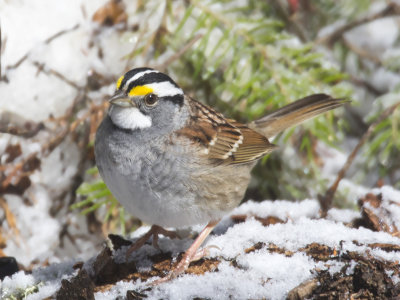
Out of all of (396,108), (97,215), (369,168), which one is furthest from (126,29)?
(369,168)

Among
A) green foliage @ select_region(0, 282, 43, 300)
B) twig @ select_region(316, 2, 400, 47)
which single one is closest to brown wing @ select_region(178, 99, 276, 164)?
green foliage @ select_region(0, 282, 43, 300)

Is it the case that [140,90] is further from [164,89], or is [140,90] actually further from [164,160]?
[164,160]

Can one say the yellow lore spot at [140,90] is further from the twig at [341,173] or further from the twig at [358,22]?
the twig at [358,22]

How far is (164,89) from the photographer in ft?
9.95

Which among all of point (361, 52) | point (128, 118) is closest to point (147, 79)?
point (128, 118)

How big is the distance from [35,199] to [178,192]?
1.41 m

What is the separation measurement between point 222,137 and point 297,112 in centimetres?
65

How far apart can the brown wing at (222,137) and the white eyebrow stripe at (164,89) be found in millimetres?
220

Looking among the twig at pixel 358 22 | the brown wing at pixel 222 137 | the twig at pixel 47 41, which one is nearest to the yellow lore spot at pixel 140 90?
the brown wing at pixel 222 137

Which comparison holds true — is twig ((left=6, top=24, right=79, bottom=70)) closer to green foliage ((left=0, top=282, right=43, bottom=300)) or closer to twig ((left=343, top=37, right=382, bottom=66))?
green foliage ((left=0, top=282, right=43, bottom=300))

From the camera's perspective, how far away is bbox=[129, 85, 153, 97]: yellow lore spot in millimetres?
2887

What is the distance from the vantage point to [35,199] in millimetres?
3834

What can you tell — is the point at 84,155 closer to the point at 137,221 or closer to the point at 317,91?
the point at 137,221

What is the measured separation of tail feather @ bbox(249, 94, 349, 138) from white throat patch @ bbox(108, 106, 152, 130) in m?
1.12
